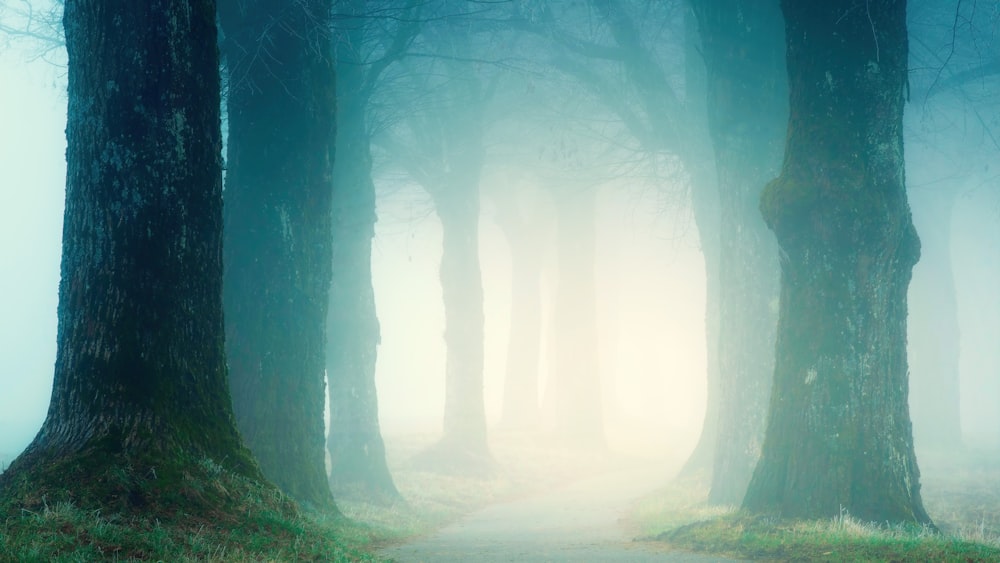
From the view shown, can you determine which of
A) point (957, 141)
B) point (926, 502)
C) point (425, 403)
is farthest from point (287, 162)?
point (425, 403)

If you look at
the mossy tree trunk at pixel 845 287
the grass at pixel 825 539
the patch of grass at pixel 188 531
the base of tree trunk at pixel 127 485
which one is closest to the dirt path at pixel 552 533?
the grass at pixel 825 539

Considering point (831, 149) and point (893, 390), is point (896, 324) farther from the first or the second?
point (831, 149)

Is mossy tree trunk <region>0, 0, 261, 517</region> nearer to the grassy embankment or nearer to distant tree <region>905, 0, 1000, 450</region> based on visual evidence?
the grassy embankment

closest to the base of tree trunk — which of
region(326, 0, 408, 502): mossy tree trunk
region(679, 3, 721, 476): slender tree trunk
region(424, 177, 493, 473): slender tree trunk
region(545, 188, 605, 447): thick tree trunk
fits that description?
region(326, 0, 408, 502): mossy tree trunk

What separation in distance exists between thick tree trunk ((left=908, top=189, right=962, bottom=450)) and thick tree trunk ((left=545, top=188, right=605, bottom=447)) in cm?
975

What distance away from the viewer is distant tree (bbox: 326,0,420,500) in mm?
14133

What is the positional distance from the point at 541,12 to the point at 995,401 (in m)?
53.2

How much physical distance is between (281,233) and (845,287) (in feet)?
20.8

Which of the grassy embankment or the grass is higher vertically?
the grassy embankment

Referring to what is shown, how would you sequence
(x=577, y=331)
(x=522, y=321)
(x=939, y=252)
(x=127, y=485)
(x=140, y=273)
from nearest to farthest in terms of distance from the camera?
(x=127, y=485) < (x=140, y=273) < (x=939, y=252) < (x=577, y=331) < (x=522, y=321)

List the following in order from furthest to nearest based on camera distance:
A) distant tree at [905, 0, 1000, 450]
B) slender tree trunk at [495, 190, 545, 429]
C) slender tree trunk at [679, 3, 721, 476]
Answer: slender tree trunk at [495, 190, 545, 429] < distant tree at [905, 0, 1000, 450] < slender tree trunk at [679, 3, 721, 476]

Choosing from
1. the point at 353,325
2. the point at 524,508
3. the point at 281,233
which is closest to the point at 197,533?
the point at 281,233

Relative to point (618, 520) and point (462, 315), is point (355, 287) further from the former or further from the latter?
point (618, 520)

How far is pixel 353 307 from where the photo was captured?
1518cm
